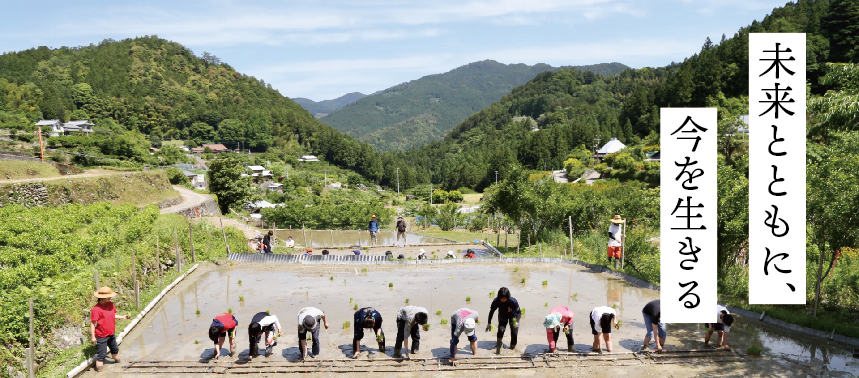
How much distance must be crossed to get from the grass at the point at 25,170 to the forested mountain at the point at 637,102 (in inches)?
1582

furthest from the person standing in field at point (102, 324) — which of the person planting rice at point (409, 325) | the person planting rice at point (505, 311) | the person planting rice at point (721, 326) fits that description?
the person planting rice at point (721, 326)

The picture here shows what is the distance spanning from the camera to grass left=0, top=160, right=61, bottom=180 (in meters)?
24.6

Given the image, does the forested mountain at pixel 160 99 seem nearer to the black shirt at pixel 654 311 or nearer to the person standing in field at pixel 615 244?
the person standing in field at pixel 615 244

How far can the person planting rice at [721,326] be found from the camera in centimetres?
872

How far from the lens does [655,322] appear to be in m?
8.62

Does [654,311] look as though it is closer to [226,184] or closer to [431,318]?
[431,318]

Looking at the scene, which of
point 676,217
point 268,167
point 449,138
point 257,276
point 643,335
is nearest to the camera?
point 676,217

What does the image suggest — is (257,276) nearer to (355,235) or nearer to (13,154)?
(355,235)

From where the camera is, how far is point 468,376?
27.0 ft

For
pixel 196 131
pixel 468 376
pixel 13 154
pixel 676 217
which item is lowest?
pixel 468 376

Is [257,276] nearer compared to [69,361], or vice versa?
[69,361]

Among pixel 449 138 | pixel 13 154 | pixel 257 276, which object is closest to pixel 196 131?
pixel 449 138

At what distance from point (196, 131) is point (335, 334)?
110 meters

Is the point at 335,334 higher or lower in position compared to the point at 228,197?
lower
